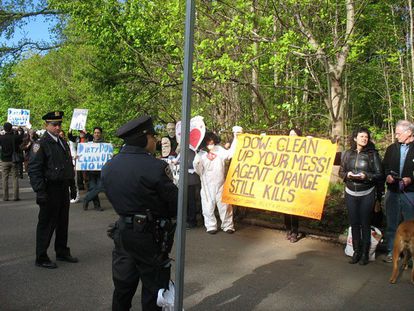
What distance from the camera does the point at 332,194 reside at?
9016mm

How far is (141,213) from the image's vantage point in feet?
11.6

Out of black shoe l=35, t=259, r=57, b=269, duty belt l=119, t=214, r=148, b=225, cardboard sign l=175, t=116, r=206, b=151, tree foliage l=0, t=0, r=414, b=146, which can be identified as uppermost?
tree foliage l=0, t=0, r=414, b=146

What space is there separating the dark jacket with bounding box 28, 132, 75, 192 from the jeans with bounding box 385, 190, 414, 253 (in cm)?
443

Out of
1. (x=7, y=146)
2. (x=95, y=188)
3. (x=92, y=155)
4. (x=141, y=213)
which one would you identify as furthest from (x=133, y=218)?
(x=7, y=146)

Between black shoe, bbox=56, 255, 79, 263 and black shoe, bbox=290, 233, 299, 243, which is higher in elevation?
black shoe, bbox=290, 233, 299, 243

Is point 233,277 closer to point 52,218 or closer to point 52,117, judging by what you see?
point 52,218

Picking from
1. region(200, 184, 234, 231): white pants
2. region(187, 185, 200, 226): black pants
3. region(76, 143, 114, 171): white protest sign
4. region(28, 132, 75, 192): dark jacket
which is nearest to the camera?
region(28, 132, 75, 192): dark jacket

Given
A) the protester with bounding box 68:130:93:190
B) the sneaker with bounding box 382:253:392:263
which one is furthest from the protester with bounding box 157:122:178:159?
the sneaker with bounding box 382:253:392:263

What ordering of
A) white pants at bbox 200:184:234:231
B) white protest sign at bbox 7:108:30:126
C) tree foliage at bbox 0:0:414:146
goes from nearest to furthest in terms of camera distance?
white pants at bbox 200:184:234:231
tree foliage at bbox 0:0:414:146
white protest sign at bbox 7:108:30:126

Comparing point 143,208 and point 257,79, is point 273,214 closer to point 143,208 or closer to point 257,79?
point 257,79

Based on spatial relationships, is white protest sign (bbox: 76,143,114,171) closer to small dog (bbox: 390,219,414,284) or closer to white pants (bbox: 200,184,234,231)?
white pants (bbox: 200,184,234,231)

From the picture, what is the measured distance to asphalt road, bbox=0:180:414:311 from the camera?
489cm

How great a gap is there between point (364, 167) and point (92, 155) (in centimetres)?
759

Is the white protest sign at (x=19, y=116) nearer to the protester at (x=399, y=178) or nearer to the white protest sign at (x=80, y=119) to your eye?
the white protest sign at (x=80, y=119)
